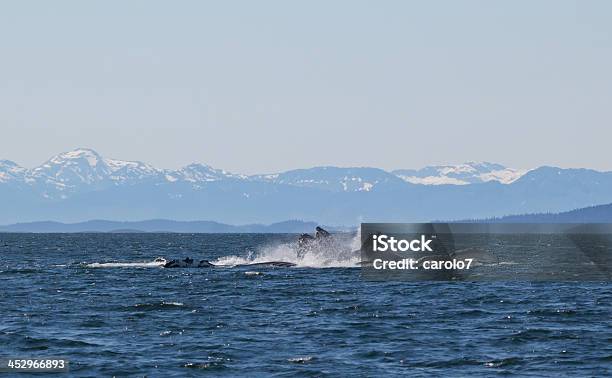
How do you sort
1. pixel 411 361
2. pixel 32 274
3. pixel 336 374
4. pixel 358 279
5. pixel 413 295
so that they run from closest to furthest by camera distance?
pixel 336 374 < pixel 411 361 < pixel 413 295 < pixel 358 279 < pixel 32 274

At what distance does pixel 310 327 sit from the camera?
49.3 m

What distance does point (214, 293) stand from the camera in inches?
2662

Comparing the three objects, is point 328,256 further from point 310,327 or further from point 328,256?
point 310,327

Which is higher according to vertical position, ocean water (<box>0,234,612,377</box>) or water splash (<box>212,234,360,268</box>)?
water splash (<box>212,234,360,268</box>)

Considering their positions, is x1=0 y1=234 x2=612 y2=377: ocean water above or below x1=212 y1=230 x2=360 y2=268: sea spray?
below

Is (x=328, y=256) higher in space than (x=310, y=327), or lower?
higher

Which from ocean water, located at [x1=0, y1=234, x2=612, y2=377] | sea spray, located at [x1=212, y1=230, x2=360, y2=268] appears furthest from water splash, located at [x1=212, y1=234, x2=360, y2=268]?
ocean water, located at [x1=0, y1=234, x2=612, y2=377]

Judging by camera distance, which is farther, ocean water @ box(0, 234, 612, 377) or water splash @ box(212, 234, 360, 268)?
water splash @ box(212, 234, 360, 268)

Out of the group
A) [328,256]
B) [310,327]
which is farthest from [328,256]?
[310,327]

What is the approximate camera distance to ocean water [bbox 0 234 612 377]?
39.4 m

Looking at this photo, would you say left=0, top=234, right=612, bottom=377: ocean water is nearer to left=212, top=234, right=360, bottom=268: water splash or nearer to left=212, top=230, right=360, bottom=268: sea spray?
left=212, top=234, right=360, bottom=268: water splash

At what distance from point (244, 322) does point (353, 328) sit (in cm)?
520

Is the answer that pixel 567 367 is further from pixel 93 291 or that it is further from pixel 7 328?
pixel 93 291

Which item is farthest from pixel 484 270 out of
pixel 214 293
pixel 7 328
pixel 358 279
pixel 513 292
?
pixel 7 328
